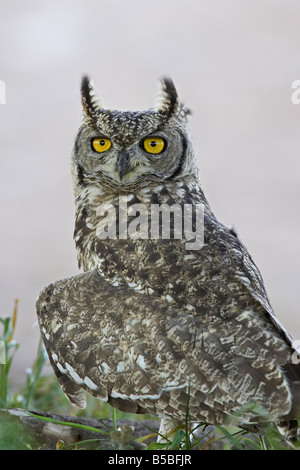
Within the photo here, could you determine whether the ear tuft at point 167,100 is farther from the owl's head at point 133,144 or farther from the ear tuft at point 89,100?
the ear tuft at point 89,100

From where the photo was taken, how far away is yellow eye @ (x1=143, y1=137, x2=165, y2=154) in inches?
113

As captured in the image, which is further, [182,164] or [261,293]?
[182,164]

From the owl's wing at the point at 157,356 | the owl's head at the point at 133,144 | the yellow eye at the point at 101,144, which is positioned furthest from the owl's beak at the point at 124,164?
the owl's wing at the point at 157,356

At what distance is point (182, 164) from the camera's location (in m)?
2.95

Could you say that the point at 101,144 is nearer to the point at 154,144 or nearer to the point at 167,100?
the point at 154,144

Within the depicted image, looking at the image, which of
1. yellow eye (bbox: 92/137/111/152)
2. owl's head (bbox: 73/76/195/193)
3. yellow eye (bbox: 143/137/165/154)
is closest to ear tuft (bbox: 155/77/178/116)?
owl's head (bbox: 73/76/195/193)

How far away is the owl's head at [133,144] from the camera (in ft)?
9.27

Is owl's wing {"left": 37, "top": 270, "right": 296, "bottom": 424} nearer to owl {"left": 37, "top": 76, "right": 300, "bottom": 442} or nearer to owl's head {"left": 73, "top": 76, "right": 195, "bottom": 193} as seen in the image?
owl {"left": 37, "top": 76, "right": 300, "bottom": 442}

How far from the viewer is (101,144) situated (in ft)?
9.62

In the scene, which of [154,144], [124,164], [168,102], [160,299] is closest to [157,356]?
[160,299]

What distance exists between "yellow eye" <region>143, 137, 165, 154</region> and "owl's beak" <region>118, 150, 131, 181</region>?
99 mm
